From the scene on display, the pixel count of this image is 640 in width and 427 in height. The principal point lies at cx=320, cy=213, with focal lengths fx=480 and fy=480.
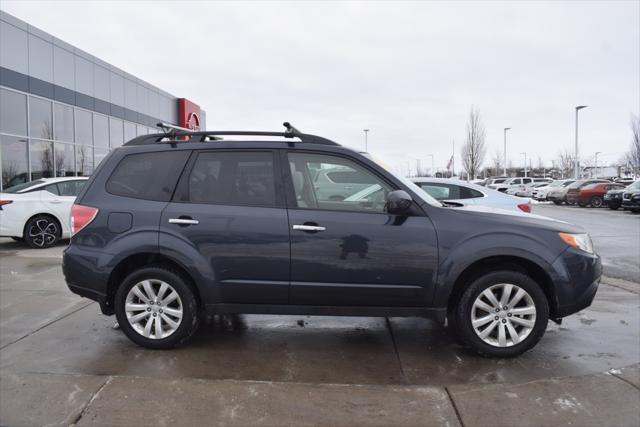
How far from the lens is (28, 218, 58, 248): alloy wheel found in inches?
388

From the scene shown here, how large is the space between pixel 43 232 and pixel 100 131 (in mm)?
13294

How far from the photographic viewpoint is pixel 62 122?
18812 millimetres

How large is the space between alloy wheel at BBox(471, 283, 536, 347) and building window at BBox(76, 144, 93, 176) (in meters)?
19.1

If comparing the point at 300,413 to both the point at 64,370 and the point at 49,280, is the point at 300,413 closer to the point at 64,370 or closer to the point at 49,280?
Result: the point at 64,370

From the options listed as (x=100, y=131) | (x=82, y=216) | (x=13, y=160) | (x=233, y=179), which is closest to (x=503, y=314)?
(x=233, y=179)

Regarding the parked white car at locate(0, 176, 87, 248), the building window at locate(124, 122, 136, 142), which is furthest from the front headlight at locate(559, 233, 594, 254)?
the building window at locate(124, 122, 136, 142)

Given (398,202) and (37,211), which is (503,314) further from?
(37,211)

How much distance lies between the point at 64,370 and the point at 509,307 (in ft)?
11.9

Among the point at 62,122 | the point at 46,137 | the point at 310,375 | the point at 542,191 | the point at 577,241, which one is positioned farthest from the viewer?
the point at 542,191

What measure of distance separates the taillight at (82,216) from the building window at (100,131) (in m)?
18.9

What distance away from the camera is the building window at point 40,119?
17.0 meters

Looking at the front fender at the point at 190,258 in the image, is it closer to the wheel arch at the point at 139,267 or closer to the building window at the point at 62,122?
the wheel arch at the point at 139,267

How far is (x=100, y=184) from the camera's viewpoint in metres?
4.36

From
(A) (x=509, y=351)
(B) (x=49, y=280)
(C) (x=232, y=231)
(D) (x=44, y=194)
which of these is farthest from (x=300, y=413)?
(D) (x=44, y=194)
